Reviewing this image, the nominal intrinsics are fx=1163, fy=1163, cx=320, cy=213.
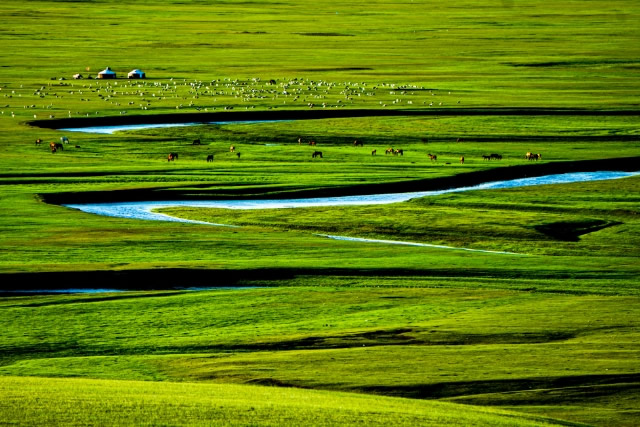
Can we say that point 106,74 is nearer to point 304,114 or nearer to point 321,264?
point 304,114

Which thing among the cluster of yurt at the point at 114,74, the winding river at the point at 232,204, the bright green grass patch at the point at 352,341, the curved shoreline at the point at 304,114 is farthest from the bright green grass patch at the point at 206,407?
the cluster of yurt at the point at 114,74

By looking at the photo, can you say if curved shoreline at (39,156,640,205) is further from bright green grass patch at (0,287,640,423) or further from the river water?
bright green grass patch at (0,287,640,423)

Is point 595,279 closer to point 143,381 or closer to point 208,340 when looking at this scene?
point 208,340

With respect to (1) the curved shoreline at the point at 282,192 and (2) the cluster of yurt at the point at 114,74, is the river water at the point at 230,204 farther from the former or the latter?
(2) the cluster of yurt at the point at 114,74

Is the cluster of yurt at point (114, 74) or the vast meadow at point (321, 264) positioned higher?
the cluster of yurt at point (114, 74)

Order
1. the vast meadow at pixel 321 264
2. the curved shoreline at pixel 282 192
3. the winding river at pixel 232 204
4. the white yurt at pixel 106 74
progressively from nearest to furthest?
the vast meadow at pixel 321 264, the winding river at pixel 232 204, the curved shoreline at pixel 282 192, the white yurt at pixel 106 74

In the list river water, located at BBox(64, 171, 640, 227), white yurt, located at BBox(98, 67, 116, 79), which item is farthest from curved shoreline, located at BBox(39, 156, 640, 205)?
white yurt, located at BBox(98, 67, 116, 79)

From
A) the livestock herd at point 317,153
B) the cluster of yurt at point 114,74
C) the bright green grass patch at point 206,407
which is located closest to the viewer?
the bright green grass patch at point 206,407

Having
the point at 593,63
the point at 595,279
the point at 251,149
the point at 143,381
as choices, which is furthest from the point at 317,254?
the point at 593,63
